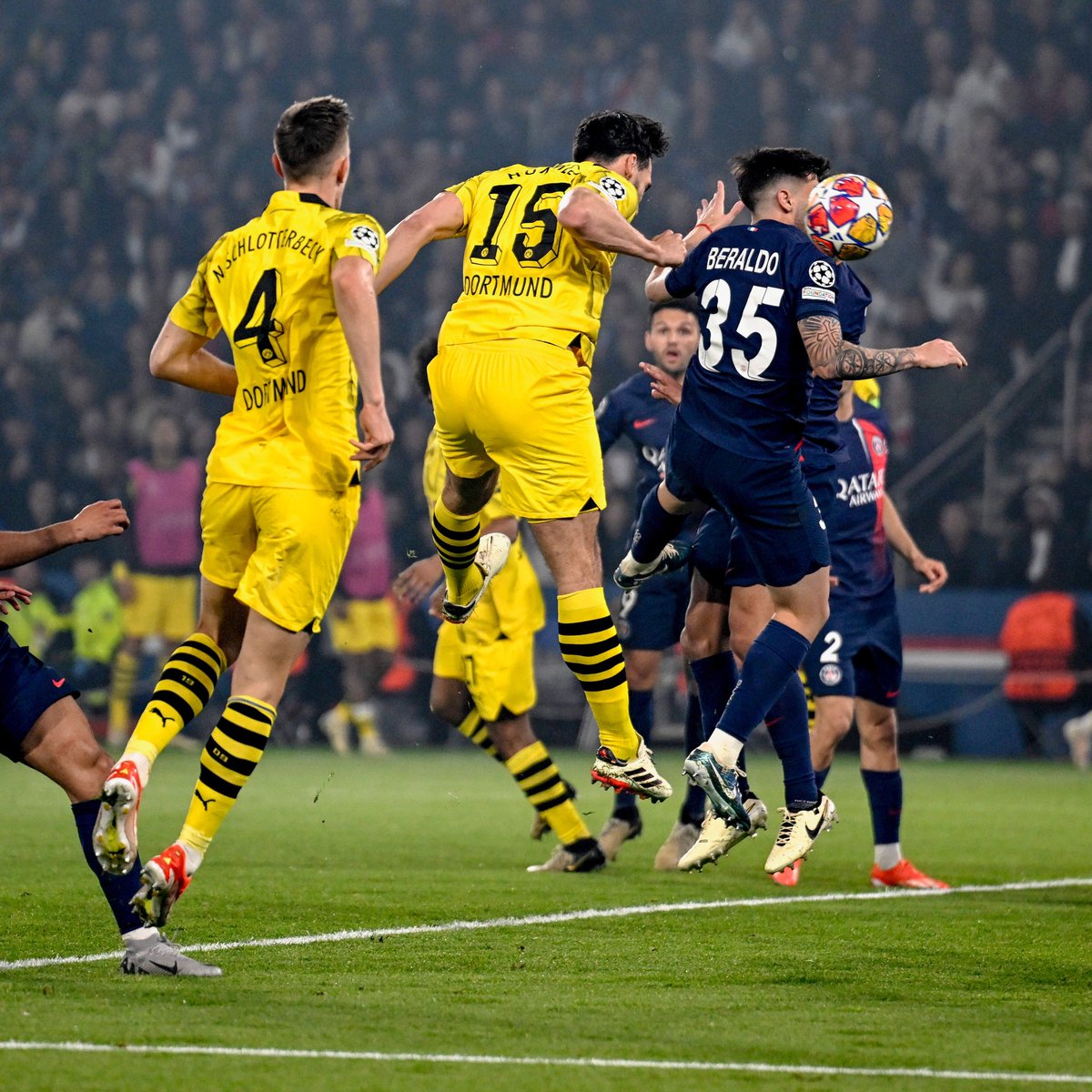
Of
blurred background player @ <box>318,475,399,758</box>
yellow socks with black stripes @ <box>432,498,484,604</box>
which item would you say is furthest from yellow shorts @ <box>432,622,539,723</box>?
blurred background player @ <box>318,475,399,758</box>

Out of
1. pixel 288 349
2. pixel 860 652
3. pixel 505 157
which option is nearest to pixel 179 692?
pixel 288 349

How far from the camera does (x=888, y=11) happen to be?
59.6 feet

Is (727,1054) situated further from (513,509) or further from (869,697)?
(869,697)

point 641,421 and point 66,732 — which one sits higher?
point 641,421

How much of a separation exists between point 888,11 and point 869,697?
39.6 feet

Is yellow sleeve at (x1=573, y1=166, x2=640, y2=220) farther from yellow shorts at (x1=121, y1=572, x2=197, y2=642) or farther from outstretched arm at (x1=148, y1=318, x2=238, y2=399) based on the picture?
yellow shorts at (x1=121, y1=572, x2=197, y2=642)

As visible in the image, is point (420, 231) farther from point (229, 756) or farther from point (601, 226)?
point (229, 756)

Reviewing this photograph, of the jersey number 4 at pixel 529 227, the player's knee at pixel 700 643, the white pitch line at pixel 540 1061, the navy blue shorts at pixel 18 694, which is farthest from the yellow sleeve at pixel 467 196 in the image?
the white pitch line at pixel 540 1061

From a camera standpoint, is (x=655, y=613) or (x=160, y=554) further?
(x=160, y=554)

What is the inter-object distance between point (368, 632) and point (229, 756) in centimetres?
1200

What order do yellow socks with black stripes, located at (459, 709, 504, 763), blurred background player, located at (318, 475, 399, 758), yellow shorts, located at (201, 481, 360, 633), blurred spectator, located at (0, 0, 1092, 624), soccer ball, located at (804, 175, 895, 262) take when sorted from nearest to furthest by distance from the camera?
yellow shorts, located at (201, 481, 360, 633) → soccer ball, located at (804, 175, 895, 262) → yellow socks with black stripes, located at (459, 709, 504, 763) → blurred background player, located at (318, 475, 399, 758) → blurred spectator, located at (0, 0, 1092, 624)

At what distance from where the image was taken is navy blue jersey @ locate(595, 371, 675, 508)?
8.84 m

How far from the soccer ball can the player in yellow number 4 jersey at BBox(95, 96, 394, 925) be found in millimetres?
2189

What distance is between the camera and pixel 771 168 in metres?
6.15
